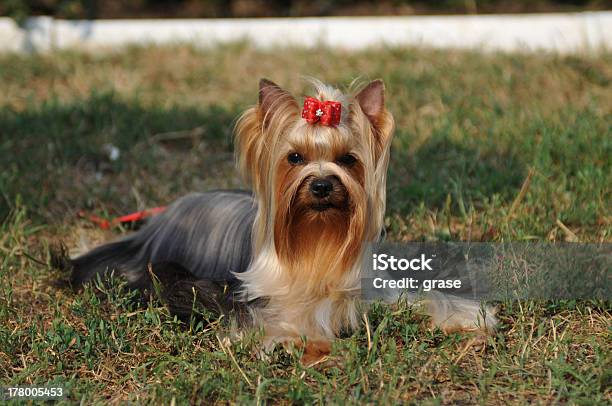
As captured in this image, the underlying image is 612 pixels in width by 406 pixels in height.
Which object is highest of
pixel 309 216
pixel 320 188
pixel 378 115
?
Result: pixel 378 115

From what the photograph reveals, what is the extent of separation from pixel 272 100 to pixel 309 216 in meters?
0.45

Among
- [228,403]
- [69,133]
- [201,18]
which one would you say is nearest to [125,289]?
[228,403]

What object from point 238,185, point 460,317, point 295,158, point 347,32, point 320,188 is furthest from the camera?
point 347,32

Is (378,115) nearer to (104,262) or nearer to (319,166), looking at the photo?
(319,166)

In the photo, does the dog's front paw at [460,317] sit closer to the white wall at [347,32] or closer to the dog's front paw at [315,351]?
the dog's front paw at [315,351]

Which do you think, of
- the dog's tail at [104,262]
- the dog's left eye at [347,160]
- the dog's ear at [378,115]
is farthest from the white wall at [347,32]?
the dog's left eye at [347,160]

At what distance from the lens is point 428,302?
3061 mm

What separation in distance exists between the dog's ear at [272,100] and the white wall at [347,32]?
4.28m

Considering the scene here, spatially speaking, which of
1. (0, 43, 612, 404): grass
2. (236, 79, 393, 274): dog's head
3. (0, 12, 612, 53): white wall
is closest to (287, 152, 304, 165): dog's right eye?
(236, 79, 393, 274): dog's head

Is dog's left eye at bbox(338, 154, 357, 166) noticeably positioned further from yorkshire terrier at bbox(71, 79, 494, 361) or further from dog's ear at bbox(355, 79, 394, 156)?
dog's ear at bbox(355, 79, 394, 156)

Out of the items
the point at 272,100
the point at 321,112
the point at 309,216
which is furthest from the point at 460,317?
the point at 272,100

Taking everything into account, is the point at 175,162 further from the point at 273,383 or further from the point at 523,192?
the point at 273,383

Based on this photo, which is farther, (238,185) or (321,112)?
(238,185)

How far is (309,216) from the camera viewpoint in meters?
2.90
